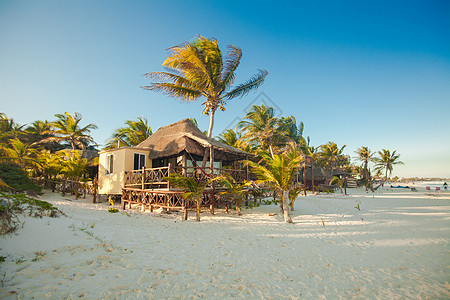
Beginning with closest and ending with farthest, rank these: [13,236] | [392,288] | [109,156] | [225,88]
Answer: [392,288]
[13,236]
[225,88]
[109,156]

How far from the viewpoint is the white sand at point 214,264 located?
10.6 ft

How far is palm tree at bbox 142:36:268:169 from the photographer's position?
37.9ft

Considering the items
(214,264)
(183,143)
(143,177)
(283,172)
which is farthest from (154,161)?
(214,264)

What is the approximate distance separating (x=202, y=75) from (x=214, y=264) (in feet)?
33.2

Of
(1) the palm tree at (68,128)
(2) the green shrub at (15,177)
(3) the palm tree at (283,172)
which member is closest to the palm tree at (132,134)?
(1) the palm tree at (68,128)

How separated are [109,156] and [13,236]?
10.8 meters

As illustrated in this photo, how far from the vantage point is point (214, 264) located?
450 centimetres

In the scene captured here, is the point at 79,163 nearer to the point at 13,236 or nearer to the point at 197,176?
the point at 197,176

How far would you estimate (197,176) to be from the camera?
12.0m

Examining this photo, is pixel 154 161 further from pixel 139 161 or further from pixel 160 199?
pixel 160 199

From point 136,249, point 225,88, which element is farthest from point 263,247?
point 225,88

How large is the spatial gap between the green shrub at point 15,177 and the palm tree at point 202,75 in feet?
32.2

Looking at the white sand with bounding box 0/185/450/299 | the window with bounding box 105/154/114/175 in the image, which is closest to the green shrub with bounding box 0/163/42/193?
the window with bounding box 105/154/114/175

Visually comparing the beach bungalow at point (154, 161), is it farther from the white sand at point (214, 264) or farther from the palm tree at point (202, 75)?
the white sand at point (214, 264)
